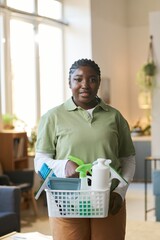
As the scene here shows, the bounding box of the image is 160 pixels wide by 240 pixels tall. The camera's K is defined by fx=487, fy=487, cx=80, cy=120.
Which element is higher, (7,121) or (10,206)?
(7,121)

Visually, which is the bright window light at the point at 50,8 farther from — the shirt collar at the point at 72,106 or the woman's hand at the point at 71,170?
the woman's hand at the point at 71,170

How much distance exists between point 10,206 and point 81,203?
2.76 meters

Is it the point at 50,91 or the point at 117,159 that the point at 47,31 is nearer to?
the point at 50,91

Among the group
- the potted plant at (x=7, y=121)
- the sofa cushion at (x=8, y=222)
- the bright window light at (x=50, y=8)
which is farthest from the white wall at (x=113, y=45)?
the sofa cushion at (x=8, y=222)

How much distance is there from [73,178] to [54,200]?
113 mm

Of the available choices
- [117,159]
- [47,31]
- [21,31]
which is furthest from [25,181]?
[117,159]

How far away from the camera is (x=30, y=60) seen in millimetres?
7777

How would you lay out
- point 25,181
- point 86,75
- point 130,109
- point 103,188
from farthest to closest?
point 130,109, point 25,181, point 86,75, point 103,188

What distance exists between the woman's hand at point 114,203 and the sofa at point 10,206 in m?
2.54

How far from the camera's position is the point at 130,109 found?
999cm

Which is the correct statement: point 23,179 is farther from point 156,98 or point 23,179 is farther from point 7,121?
point 156,98

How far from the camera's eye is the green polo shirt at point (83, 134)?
6.58 ft

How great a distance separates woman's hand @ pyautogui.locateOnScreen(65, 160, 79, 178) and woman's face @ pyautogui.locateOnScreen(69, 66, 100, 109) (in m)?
0.28

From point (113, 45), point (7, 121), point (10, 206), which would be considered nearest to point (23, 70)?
point (7, 121)
